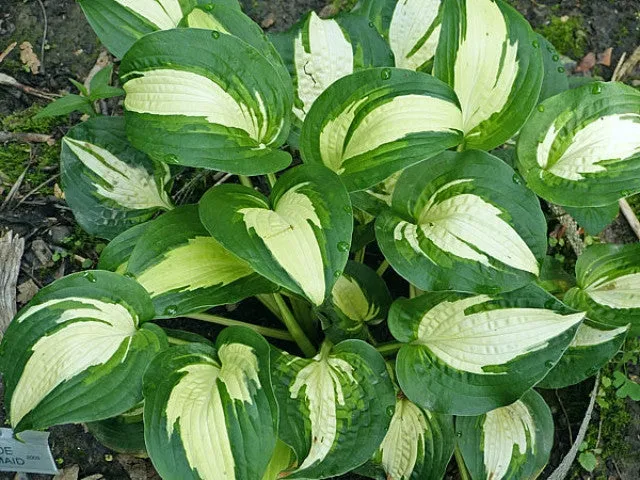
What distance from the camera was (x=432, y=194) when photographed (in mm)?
1228

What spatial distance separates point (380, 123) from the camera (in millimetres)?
1156

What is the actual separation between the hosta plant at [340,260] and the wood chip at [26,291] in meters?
0.50

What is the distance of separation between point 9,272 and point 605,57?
Answer: 6.09 ft

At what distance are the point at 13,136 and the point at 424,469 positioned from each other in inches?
56.9

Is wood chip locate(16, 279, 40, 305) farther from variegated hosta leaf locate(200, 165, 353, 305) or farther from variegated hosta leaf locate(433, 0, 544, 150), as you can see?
variegated hosta leaf locate(433, 0, 544, 150)

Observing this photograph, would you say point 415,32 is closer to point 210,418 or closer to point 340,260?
point 340,260

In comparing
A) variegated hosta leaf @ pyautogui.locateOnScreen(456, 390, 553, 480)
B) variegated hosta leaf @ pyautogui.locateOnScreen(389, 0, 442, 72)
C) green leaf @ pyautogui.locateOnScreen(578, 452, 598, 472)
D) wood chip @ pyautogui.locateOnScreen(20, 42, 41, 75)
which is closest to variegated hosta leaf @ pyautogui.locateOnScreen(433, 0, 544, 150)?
variegated hosta leaf @ pyautogui.locateOnScreen(389, 0, 442, 72)

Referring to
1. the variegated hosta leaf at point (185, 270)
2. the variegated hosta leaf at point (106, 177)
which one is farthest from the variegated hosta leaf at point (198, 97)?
the variegated hosta leaf at point (106, 177)

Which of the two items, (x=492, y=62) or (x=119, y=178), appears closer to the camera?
(x=492, y=62)

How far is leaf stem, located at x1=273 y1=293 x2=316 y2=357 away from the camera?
1.51 m

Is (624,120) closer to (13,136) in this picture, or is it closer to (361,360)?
(361,360)

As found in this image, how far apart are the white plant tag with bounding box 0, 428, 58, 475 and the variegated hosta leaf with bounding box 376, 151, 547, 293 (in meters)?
0.89

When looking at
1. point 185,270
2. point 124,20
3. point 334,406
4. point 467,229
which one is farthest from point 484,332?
point 124,20

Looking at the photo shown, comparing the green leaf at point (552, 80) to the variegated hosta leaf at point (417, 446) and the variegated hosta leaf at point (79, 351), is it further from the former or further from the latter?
the variegated hosta leaf at point (79, 351)
